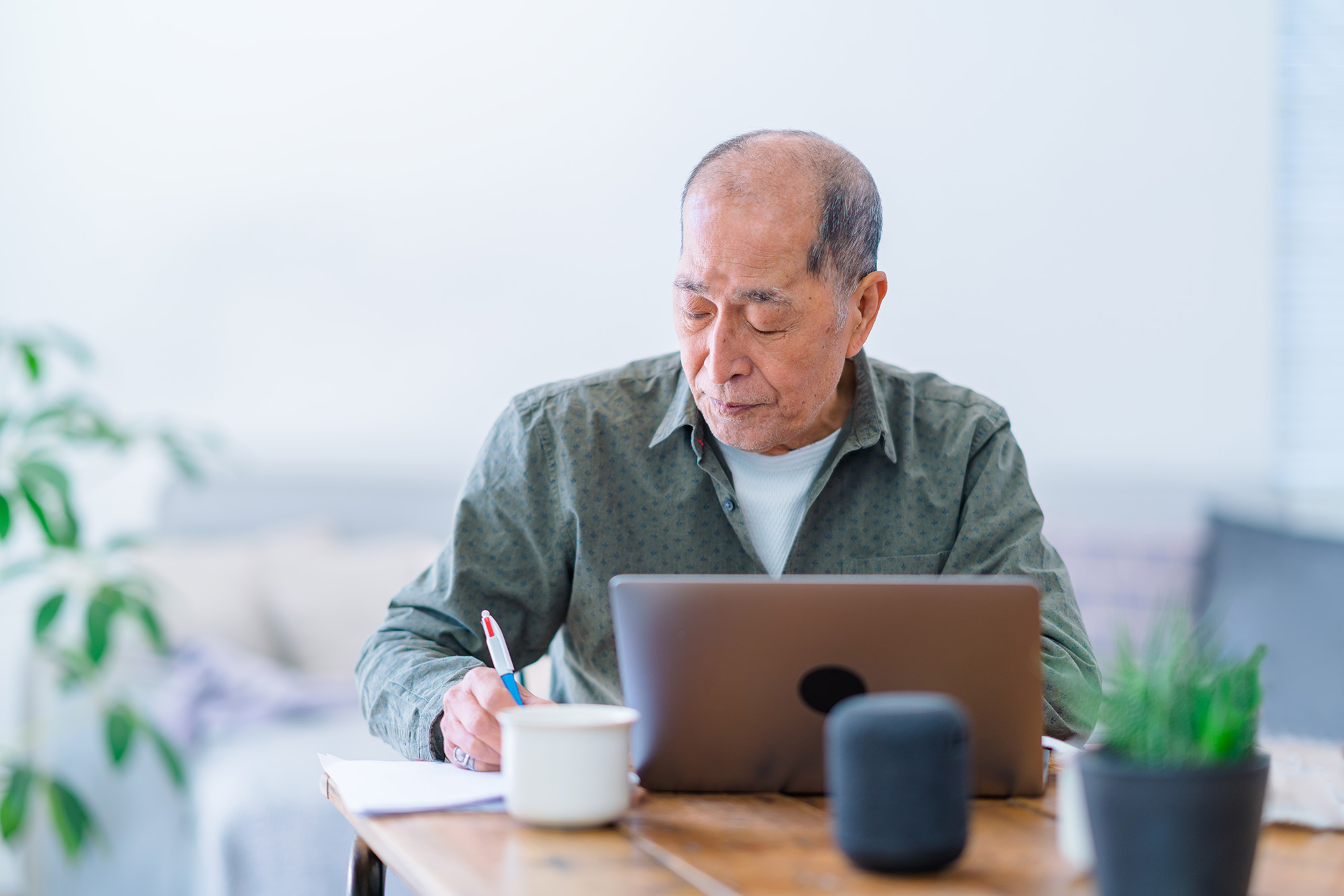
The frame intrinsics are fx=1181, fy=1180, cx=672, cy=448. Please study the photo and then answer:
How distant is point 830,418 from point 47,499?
5.28 ft

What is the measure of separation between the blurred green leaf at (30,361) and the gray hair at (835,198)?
143 cm

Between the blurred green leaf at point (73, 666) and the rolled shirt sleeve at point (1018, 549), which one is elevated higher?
the rolled shirt sleeve at point (1018, 549)

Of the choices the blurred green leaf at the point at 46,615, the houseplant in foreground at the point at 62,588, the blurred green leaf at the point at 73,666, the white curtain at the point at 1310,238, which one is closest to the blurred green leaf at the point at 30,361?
the houseplant in foreground at the point at 62,588

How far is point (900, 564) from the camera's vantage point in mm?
1442

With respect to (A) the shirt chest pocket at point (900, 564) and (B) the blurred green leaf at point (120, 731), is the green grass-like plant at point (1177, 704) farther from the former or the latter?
(B) the blurred green leaf at point (120, 731)

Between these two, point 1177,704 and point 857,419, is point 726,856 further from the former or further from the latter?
point 857,419

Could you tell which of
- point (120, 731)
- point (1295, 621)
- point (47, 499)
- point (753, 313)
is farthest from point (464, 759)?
point (1295, 621)

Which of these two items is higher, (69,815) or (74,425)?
(74,425)

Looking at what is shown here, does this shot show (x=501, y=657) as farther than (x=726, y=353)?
No

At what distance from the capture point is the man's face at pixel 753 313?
129 cm

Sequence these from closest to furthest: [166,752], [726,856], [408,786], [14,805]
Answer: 1. [726,856]
2. [408,786]
3. [14,805]
4. [166,752]

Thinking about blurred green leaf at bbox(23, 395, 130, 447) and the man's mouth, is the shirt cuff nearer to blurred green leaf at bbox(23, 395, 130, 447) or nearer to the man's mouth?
the man's mouth

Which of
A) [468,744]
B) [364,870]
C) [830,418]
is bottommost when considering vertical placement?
[364,870]

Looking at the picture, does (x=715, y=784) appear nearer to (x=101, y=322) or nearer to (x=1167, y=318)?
(x=1167, y=318)
